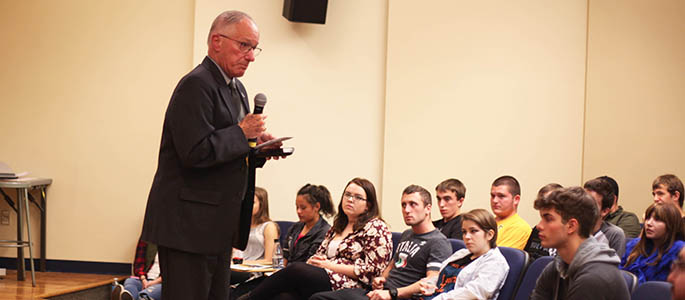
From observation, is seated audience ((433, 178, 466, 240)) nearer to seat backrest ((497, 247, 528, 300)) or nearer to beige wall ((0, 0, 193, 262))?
seat backrest ((497, 247, 528, 300))

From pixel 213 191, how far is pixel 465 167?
11.5 ft

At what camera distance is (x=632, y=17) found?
5102 mm

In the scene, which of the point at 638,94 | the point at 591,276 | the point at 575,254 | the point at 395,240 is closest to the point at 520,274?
the point at 575,254

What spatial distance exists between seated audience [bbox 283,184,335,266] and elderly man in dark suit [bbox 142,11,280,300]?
2.42 metres

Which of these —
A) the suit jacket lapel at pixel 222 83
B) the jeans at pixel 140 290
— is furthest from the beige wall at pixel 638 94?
the suit jacket lapel at pixel 222 83

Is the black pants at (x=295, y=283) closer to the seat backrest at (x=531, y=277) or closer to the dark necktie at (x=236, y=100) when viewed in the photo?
the seat backrest at (x=531, y=277)

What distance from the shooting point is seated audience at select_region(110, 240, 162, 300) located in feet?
16.2

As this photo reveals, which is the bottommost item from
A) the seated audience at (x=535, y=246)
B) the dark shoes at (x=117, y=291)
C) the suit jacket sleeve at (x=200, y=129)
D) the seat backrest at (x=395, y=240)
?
the dark shoes at (x=117, y=291)

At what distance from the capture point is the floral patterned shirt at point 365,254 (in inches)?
155

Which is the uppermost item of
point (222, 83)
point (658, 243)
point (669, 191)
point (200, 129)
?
point (222, 83)

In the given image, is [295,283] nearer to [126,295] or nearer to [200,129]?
[126,295]

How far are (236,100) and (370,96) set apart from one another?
3.43m

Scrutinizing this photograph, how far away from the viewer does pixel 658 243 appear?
3.60 meters

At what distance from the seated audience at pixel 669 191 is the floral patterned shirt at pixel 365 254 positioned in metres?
1.75
